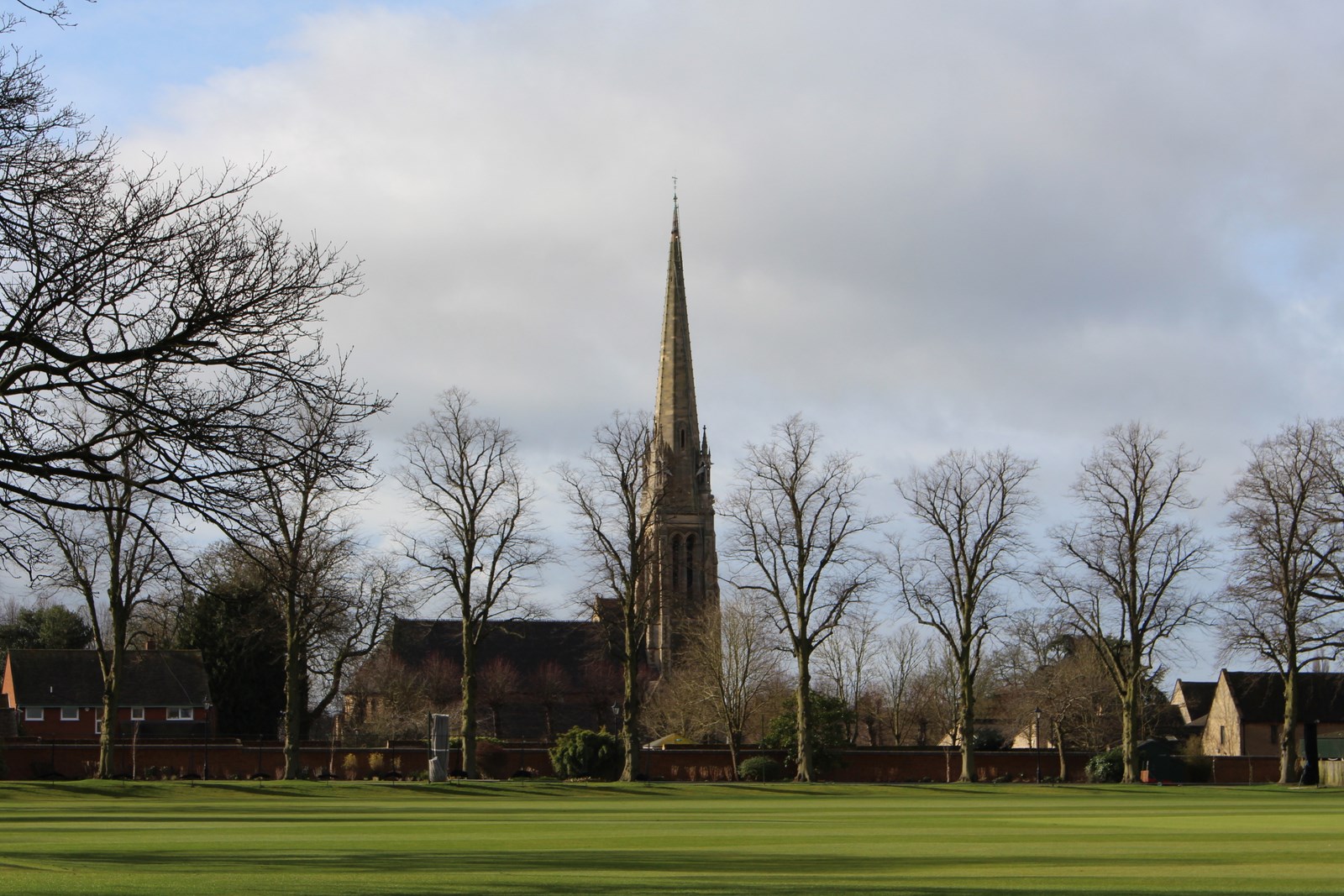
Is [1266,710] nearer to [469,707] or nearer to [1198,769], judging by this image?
[1198,769]

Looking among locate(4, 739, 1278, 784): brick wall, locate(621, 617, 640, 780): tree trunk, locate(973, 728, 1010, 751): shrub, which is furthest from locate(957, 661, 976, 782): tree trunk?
locate(973, 728, 1010, 751): shrub

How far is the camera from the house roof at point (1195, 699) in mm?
102250

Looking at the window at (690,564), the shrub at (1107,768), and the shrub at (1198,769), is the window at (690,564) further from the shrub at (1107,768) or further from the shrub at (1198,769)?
the shrub at (1107,768)

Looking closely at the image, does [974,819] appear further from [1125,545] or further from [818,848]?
[1125,545]

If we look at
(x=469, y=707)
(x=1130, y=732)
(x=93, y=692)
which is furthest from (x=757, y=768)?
(x=93, y=692)

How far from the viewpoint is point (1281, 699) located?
8738 cm

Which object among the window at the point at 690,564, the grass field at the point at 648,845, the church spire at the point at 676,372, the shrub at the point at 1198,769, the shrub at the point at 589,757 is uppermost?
the church spire at the point at 676,372

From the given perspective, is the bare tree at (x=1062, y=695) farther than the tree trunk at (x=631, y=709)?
Yes

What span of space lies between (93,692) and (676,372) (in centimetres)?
5425

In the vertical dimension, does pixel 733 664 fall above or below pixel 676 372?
below

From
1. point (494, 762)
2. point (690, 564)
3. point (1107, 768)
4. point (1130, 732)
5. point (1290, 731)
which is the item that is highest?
point (690, 564)

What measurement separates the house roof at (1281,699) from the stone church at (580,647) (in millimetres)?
35141

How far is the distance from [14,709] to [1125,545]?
2232 inches

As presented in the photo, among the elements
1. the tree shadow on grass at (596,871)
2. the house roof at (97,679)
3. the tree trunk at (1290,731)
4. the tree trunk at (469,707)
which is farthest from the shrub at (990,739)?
the tree shadow on grass at (596,871)
